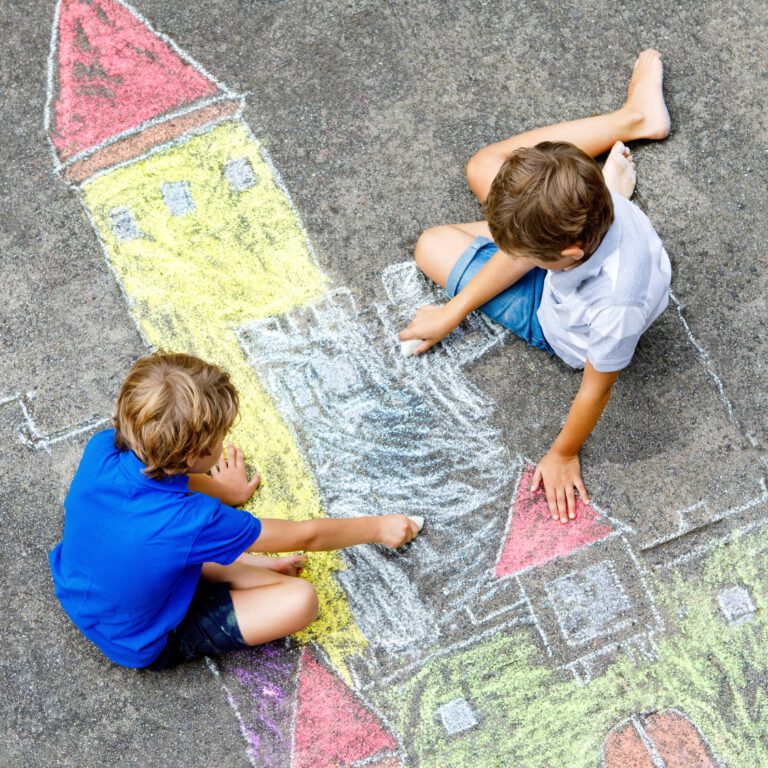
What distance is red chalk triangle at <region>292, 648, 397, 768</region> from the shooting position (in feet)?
7.27

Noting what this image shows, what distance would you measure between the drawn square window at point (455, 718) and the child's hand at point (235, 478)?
2.41 ft

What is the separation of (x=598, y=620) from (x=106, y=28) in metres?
2.16

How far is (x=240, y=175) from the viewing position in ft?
8.39

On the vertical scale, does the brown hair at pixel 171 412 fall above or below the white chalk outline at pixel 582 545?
above

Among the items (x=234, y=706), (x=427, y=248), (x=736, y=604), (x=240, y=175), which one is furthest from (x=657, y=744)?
(x=240, y=175)

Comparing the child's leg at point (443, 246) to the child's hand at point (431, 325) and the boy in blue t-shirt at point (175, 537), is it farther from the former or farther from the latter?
the boy in blue t-shirt at point (175, 537)

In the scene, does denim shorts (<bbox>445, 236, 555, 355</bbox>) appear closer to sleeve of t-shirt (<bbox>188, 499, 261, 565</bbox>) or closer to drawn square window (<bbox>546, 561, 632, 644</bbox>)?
drawn square window (<bbox>546, 561, 632, 644</bbox>)

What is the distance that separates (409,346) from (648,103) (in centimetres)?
98

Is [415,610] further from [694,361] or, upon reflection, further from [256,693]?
[694,361]

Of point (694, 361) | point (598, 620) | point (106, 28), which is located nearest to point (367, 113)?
point (106, 28)

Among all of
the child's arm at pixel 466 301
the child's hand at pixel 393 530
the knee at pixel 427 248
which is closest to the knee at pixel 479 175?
the knee at pixel 427 248

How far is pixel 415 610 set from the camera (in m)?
2.29

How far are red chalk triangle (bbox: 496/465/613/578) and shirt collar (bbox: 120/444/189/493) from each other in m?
0.88

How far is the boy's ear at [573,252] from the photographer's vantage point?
185cm
